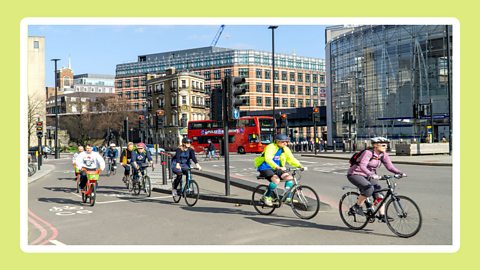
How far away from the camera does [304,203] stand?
32.2 feet

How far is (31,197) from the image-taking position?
15.2 metres

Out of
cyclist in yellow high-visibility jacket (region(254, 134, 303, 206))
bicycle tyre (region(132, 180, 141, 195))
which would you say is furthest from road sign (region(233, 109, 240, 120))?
bicycle tyre (region(132, 180, 141, 195))

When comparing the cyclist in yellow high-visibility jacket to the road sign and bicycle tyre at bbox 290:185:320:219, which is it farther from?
the road sign

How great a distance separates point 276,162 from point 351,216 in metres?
1.98

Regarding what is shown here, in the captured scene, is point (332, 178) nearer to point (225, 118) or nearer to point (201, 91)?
point (225, 118)

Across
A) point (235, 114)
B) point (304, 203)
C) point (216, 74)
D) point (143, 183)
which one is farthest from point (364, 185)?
point (216, 74)

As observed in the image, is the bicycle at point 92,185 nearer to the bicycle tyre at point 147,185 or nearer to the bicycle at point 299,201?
the bicycle tyre at point 147,185

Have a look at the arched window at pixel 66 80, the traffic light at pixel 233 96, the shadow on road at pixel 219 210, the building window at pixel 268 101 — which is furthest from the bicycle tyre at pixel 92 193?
the arched window at pixel 66 80

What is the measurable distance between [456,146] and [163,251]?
12.9 ft

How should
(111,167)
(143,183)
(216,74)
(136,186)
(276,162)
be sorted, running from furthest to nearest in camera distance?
(216,74), (111,167), (136,186), (143,183), (276,162)

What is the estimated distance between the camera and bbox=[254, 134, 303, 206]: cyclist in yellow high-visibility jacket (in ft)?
31.8

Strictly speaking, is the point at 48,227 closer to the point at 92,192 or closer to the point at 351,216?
the point at 92,192

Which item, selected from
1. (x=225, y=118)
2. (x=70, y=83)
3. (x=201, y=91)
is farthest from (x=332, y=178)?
(x=70, y=83)

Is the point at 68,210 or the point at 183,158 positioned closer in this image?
the point at 68,210
